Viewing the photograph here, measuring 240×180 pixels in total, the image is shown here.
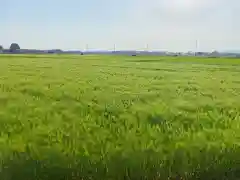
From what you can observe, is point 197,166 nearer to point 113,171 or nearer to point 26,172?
point 113,171

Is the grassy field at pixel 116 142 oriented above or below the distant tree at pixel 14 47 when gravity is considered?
below

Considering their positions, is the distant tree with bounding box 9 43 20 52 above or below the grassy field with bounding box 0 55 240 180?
above

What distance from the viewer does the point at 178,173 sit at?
8062mm

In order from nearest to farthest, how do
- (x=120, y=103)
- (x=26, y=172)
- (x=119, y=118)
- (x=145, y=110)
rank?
(x=26, y=172)
(x=119, y=118)
(x=145, y=110)
(x=120, y=103)

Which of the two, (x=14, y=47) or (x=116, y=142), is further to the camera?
(x=14, y=47)

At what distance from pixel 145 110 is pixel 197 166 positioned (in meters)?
4.63

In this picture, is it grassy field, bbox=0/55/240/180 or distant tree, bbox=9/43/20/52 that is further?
distant tree, bbox=9/43/20/52

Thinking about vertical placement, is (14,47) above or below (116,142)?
above

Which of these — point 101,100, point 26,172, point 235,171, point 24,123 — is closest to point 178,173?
point 235,171

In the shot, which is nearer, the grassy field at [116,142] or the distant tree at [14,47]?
the grassy field at [116,142]

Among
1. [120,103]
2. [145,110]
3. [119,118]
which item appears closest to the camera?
[119,118]

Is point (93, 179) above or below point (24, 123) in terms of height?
below

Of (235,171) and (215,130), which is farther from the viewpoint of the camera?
(215,130)

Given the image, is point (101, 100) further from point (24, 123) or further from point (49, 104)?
point (24, 123)
